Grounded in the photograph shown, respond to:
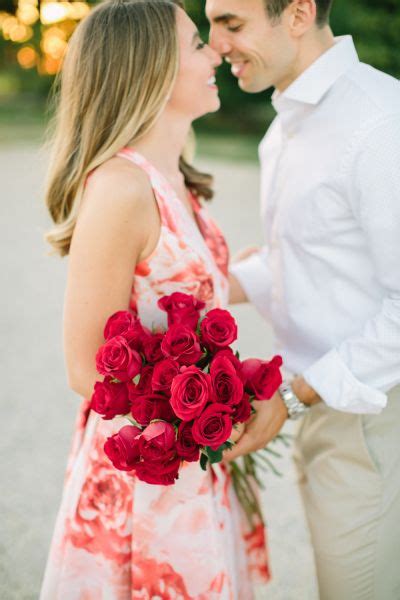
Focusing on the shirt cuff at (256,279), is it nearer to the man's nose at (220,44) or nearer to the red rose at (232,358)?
the man's nose at (220,44)

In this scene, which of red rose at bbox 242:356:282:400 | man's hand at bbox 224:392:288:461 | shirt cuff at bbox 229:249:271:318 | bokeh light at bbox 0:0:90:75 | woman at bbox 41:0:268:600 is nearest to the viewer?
red rose at bbox 242:356:282:400

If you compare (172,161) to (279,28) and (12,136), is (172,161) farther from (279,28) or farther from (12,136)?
(12,136)

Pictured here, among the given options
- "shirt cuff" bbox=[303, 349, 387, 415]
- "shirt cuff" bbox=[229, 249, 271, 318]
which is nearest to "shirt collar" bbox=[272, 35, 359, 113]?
"shirt cuff" bbox=[229, 249, 271, 318]

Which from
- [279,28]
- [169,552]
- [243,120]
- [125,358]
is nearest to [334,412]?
[169,552]

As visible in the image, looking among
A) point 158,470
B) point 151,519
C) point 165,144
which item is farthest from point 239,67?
point 151,519

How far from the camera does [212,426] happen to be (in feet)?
5.54

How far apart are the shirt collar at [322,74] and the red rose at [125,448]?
1.30 metres

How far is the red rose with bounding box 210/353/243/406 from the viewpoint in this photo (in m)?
1.73

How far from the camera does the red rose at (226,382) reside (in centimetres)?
173

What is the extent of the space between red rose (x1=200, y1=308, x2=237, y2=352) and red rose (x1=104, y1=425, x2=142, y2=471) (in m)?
0.32

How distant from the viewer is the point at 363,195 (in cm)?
202

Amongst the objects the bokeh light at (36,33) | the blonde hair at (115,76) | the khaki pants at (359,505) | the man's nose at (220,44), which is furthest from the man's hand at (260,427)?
the bokeh light at (36,33)

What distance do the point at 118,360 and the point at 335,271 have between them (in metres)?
0.90

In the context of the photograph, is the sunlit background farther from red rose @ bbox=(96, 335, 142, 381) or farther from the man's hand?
the man's hand
